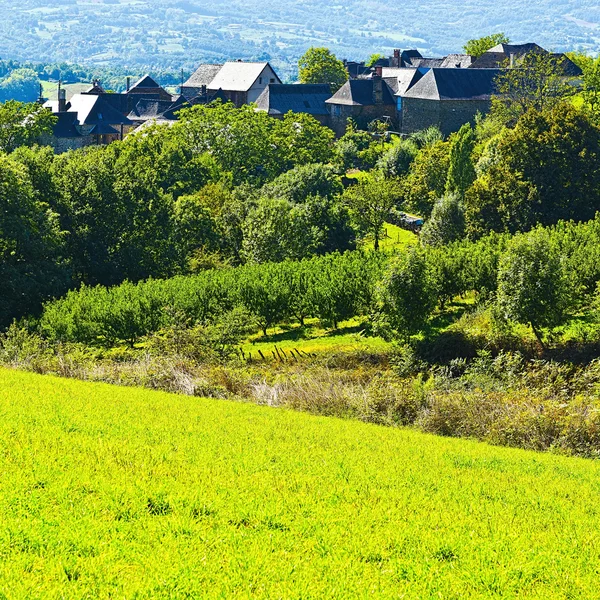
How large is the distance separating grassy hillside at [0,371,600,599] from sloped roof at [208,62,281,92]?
4292 inches

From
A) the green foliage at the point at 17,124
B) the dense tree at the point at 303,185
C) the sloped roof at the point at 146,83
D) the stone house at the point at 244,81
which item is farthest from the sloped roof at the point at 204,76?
the dense tree at the point at 303,185

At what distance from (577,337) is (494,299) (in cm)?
487

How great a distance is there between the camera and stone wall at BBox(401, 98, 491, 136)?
91438 millimetres

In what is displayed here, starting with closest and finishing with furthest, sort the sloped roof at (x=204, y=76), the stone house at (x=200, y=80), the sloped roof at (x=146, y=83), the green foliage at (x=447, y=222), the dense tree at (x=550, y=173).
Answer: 1. the dense tree at (x=550, y=173)
2. the green foliage at (x=447, y=222)
3. the stone house at (x=200, y=80)
4. the sloped roof at (x=204, y=76)
5. the sloped roof at (x=146, y=83)

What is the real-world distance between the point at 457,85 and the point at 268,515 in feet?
286

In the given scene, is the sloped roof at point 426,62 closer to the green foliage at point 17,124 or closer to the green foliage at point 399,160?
the green foliage at point 399,160

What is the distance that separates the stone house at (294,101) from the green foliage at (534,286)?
247 ft

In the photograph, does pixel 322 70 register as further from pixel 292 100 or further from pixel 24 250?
pixel 24 250

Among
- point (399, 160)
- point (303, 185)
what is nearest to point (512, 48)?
point (399, 160)

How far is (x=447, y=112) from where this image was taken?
92000 mm

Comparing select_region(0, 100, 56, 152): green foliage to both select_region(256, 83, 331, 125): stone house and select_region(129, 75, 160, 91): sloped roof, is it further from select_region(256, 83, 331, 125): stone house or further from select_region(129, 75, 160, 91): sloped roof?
select_region(129, 75, 160, 91): sloped roof

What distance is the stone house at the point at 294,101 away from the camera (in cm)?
10162

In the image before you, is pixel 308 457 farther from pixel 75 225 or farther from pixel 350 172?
pixel 350 172

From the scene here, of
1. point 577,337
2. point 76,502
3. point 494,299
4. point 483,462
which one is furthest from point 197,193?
point 76,502
